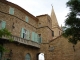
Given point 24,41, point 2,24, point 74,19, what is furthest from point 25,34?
point 74,19

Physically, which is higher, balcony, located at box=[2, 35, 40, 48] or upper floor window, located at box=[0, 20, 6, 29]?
upper floor window, located at box=[0, 20, 6, 29]

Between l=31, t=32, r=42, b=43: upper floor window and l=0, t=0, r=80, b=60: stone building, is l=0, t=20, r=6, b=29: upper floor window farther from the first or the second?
l=31, t=32, r=42, b=43: upper floor window

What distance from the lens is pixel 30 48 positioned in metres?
19.5

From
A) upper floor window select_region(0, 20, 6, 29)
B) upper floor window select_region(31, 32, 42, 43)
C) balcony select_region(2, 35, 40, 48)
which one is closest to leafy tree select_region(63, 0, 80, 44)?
balcony select_region(2, 35, 40, 48)

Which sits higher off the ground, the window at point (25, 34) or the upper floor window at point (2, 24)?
the upper floor window at point (2, 24)

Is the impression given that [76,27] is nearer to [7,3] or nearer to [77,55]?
[77,55]

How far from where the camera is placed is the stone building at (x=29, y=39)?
16.5 meters

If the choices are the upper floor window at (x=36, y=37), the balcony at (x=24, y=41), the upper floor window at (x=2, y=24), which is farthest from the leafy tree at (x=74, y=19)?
the upper floor window at (x=36, y=37)

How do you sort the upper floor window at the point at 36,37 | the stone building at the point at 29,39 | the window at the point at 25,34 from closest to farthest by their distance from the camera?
the stone building at the point at 29,39 → the window at the point at 25,34 → the upper floor window at the point at 36,37

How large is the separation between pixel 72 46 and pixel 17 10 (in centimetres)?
1047

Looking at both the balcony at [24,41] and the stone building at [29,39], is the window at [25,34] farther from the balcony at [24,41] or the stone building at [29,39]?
the balcony at [24,41]

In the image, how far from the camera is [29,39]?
766 inches

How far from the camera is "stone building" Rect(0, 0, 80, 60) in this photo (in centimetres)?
1650

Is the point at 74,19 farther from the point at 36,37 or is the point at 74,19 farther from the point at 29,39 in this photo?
the point at 36,37
